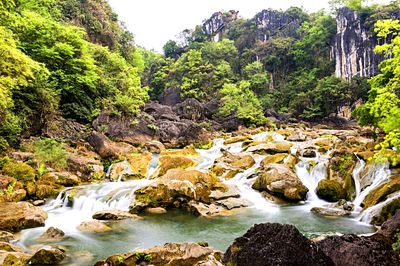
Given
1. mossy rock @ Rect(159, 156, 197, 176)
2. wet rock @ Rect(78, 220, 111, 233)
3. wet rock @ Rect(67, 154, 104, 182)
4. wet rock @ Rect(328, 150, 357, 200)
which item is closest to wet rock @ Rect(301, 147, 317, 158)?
wet rock @ Rect(328, 150, 357, 200)

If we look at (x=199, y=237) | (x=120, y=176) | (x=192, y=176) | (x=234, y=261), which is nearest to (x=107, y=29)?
(x=120, y=176)

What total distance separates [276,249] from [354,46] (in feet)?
153

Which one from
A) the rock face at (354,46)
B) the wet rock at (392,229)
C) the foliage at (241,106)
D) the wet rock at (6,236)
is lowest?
the wet rock at (6,236)

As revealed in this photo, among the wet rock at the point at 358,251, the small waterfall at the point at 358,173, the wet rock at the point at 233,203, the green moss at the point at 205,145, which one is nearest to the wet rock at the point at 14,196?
the wet rock at the point at 233,203

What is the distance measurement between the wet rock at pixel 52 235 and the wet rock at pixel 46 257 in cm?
197

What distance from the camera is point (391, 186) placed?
11.6m

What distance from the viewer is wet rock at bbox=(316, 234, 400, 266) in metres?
4.95

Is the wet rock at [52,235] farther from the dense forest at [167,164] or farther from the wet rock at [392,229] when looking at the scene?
the wet rock at [392,229]

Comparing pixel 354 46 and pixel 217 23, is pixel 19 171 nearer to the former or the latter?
pixel 354 46

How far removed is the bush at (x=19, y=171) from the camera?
45.8 feet

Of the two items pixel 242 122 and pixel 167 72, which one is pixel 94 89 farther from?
pixel 167 72

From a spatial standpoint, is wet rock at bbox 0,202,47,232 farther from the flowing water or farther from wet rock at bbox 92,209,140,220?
wet rock at bbox 92,209,140,220

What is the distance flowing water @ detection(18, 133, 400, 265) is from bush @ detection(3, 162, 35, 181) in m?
1.67

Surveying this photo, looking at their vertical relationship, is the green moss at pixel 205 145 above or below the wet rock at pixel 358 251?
above
